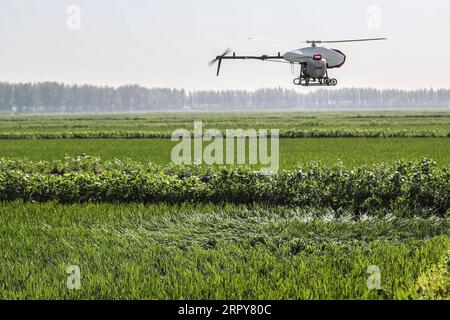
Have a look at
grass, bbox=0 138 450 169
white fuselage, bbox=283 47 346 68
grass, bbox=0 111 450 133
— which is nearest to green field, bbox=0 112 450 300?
white fuselage, bbox=283 47 346 68

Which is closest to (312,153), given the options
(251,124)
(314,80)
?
Answer: (314,80)

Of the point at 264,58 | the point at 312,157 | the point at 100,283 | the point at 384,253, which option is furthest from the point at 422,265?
the point at 312,157

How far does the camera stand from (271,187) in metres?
12.6

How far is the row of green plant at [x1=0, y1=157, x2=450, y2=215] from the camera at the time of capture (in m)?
12.1

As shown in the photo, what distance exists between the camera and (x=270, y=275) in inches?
280

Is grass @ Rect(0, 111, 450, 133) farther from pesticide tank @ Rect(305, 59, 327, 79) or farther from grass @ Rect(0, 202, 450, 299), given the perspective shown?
grass @ Rect(0, 202, 450, 299)

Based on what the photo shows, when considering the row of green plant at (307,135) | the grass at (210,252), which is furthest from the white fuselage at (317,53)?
the row of green plant at (307,135)

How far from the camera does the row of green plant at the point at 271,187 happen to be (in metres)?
12.1

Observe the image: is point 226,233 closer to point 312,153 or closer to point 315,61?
point 315,61

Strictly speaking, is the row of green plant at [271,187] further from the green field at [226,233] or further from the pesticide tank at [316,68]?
the pesticide tank at [316,68]

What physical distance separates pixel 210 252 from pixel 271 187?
468cm

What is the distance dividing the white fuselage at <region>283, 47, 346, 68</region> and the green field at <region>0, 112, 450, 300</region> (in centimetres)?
259

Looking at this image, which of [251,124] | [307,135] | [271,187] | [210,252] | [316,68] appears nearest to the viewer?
[210,252]
